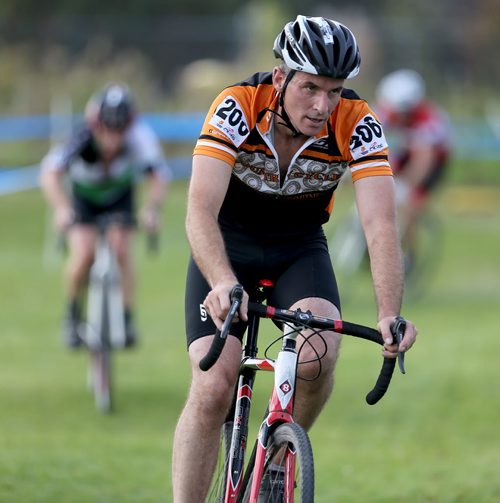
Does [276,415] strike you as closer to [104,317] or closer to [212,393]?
[212,393]

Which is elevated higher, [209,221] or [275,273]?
[275,273]

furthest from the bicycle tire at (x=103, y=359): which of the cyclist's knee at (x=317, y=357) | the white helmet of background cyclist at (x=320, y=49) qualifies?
the white helmet of background cyclist at (x=320, y=49)

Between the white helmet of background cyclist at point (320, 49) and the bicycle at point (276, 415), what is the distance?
101 cm

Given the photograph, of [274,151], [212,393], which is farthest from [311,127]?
[212,393]

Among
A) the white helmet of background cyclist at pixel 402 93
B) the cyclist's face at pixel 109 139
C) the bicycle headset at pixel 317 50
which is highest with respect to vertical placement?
the white helmet of background cyclist at pixel 402 93

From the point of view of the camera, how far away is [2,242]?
23016mm

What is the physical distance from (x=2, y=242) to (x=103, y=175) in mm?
12105

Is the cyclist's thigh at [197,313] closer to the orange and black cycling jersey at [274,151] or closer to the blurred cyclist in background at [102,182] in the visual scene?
the orange and black cycling jersey at [274,151]

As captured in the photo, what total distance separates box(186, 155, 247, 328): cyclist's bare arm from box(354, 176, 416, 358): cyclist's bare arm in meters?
0.59

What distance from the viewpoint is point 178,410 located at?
10.9m

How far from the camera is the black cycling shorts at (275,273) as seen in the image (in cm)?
567

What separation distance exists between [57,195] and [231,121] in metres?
5.42

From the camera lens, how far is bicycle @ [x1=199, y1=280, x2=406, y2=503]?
4.86m

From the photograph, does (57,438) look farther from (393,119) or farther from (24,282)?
(24,282)
